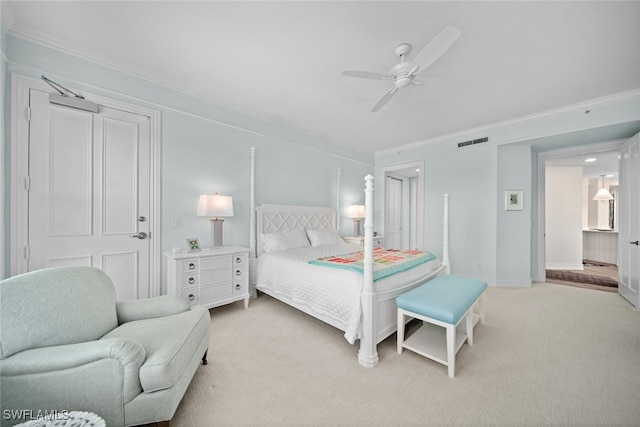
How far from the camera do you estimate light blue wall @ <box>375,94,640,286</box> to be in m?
3.62

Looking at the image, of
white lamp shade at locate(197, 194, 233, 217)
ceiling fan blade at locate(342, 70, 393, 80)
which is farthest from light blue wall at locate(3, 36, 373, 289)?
ceiling fan blade at locate(342, 70, 393, 80)

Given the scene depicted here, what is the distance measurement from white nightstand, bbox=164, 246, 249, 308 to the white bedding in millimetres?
335

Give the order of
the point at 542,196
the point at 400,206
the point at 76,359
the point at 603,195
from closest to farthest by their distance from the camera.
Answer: the point at 76,359, the point at 542,196, the point at 603,195, the point at 400,206

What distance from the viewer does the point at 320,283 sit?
8.07 feet

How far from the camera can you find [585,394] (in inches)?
65.9

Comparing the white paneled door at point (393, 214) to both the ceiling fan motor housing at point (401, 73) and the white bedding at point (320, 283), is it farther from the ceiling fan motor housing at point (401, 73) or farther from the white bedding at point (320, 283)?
the ceiling fan motor housing at point (401, 73)

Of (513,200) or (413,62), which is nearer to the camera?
(413,62)

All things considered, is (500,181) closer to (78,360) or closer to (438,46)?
(438,46)

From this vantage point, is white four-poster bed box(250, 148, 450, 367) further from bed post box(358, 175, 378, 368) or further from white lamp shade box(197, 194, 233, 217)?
white lamp shade box(197, 194, 233, 217)

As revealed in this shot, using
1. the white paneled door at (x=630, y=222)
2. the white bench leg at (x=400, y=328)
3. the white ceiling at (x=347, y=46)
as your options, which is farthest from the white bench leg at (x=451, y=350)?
the white paneled door at (x=630, y=222)

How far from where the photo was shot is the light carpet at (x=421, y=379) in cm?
150

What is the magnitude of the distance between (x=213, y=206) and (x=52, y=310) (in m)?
1.86

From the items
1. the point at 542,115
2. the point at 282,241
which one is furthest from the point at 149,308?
the point at 542,115

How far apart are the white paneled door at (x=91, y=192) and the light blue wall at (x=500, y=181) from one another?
5109mm
